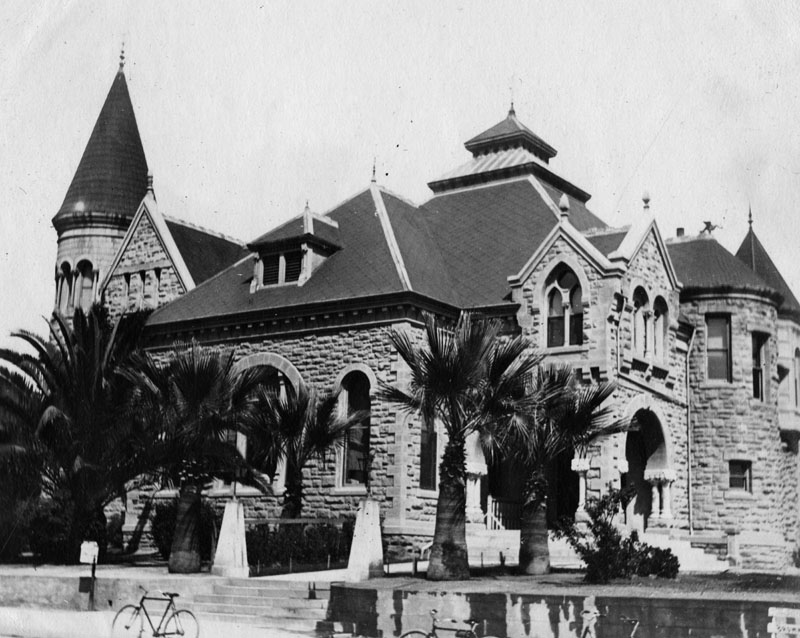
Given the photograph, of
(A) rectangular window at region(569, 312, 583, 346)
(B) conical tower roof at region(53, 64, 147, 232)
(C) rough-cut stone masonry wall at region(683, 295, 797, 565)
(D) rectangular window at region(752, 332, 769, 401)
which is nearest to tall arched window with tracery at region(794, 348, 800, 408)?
(C) rough-cut stone masonry wall at region(683, 295, 797, 565)

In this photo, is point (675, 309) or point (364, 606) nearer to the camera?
point (364, 606)

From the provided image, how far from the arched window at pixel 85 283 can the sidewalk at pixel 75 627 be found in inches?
841

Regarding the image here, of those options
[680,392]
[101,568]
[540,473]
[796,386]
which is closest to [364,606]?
[540,473]

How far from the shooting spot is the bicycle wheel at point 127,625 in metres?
18.1

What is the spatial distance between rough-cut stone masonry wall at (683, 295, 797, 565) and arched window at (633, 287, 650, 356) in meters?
3.69

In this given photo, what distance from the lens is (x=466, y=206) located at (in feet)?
118

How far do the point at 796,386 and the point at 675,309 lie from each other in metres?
7.46

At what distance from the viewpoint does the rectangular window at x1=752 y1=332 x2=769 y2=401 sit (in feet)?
→ 110

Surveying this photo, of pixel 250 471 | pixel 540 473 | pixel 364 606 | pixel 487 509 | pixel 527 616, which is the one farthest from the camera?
pixel 487 509

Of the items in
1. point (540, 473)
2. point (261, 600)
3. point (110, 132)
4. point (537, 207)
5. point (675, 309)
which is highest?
point (110, 132)

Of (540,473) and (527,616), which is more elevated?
(540,473)

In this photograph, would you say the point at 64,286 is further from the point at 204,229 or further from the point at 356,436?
the point at 356,436

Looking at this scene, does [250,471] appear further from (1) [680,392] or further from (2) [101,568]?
(1) [680,392]

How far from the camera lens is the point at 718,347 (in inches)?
1309
